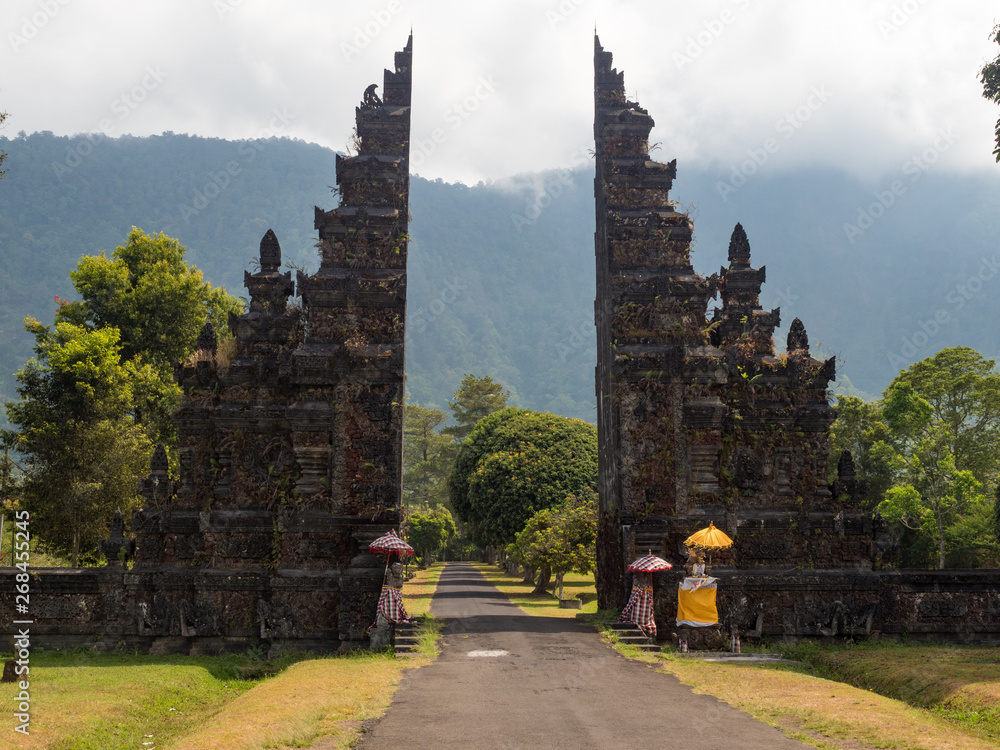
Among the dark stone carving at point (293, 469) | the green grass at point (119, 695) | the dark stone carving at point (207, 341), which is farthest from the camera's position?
the dark stone carving at point (207, 341)

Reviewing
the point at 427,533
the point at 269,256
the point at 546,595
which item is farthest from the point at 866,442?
the point at 269,256

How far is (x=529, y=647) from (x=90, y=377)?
2112cm

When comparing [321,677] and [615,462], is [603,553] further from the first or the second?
[321,677]

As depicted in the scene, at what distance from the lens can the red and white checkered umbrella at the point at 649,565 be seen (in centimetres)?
1884

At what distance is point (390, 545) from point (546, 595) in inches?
856

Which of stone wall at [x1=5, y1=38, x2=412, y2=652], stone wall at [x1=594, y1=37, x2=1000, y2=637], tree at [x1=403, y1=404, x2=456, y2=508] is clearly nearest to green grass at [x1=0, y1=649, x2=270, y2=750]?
stone wall at [x1=5, y1=38, x2=412, y2=652]

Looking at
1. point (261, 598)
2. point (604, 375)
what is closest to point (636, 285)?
point (604, 375)

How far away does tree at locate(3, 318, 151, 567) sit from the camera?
29.4 meters

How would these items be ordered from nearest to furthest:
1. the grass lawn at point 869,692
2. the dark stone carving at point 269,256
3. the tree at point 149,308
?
the grass lawn at point 869,692
the dark stone carving at point 269,256
the tree at point 149,308

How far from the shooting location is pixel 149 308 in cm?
3481

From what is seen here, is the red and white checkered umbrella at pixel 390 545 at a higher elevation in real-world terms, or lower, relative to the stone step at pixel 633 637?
higher

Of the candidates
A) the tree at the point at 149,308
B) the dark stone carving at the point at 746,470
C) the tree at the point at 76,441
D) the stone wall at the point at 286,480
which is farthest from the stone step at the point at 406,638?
the tree at the point at 149,308

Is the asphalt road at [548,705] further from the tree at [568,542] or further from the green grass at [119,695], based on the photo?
the tree at [568,542]

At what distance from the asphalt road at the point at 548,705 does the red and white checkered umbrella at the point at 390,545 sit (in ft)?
7.84
